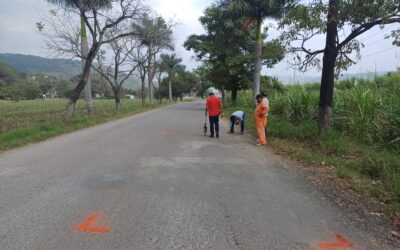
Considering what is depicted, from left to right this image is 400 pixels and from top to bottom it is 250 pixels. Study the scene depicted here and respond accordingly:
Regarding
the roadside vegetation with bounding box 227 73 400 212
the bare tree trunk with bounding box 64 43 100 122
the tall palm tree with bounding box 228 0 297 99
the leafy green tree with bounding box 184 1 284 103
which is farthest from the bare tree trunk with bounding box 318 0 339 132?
the leafy green tree with bounding box 184 1 284 103

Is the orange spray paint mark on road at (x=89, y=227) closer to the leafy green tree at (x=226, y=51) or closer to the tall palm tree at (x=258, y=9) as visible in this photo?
the tall palm tree at (x=258, y=9)

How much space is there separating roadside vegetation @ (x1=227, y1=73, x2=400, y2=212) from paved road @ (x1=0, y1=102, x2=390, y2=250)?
1.04 meters

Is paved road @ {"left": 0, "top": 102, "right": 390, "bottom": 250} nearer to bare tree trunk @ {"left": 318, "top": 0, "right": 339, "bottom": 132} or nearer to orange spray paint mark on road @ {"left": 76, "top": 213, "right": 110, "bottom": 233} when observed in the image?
orange spray paint mark on road @ {"left": 76, "top": 213, "right": 110, "bottom": 233}

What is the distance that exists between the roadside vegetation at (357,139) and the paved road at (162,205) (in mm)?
1042

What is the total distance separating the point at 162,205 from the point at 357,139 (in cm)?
746

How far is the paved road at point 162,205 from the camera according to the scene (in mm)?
4176

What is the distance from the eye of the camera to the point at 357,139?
1072cm

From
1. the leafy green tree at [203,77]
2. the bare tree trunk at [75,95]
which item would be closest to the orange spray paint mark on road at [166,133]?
the bare tree trunk at [75,95]

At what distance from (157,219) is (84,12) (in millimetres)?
18992

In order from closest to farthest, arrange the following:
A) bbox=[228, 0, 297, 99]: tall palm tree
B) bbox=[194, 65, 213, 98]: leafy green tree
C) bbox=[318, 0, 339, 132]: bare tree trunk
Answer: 1. bbox=[318, 0, 339, 132]: bare tree trunk
2. bbox=[228, 0, 297, 99]: tall palm tree
3. bbox=[194, 65, 213, 98]: leafy green tree

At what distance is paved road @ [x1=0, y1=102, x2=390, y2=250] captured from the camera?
418cm

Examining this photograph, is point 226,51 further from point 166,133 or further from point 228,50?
point 166,133

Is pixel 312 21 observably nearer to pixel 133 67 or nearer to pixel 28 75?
pixel 133 67

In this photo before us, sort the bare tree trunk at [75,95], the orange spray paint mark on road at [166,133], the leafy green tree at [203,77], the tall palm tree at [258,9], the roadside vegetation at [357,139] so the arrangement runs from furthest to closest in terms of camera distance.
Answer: the leafy green tree at [203,77], the tall palm tree at [258,9], the bare tree trunk at [75,95], the orange spray paint mark on road at [166,133], the roadside vegetation at [357,139]
